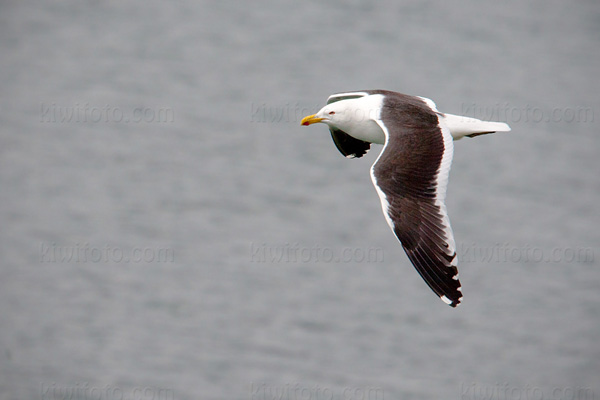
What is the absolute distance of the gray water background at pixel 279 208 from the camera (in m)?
22.7

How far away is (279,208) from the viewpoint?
26.7m

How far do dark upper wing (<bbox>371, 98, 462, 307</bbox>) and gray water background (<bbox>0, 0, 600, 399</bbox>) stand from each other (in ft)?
39.6

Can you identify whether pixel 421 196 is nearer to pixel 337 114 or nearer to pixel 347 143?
pixel 337 114

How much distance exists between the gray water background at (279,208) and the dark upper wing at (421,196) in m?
12.1

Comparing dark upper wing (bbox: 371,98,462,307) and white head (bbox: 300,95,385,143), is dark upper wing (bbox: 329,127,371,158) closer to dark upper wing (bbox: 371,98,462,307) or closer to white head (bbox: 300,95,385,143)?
white head (bbox: 300,95,385,143)

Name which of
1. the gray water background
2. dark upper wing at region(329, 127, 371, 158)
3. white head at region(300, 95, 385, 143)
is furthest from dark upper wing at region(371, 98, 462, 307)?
the gray water background

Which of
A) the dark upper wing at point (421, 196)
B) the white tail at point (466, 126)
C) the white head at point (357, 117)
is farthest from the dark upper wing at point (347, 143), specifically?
the dark upper wing at point (421, 196)

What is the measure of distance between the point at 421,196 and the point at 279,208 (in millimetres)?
16791

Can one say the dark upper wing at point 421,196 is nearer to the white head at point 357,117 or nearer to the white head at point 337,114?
the white head at point 357,117

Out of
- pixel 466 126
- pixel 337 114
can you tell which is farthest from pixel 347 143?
pixel 466 126

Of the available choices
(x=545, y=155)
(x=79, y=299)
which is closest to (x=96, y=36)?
(x=79, y=299)

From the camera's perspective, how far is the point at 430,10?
117 ft

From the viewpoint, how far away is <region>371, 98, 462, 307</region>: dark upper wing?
31.7 feet

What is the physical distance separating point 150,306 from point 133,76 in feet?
38.9
